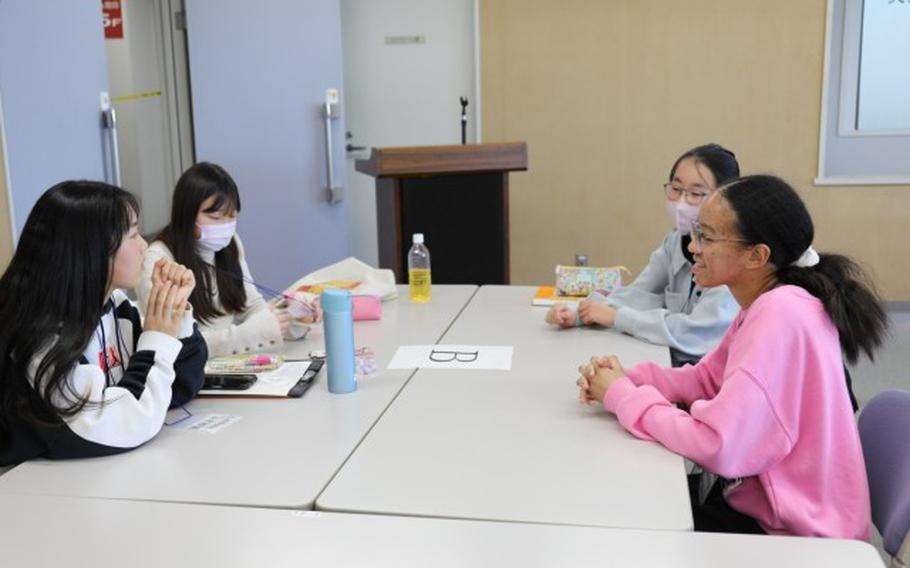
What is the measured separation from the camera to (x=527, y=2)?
4.92 metres

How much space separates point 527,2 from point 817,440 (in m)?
3.92

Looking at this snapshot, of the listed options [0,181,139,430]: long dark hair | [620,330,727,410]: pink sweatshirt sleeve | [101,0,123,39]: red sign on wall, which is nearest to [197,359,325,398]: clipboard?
[0,181,139,430]: long dark hair

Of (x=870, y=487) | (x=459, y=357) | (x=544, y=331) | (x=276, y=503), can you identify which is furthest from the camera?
(x=544, y=331)

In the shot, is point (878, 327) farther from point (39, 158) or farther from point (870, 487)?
point (39, 158)

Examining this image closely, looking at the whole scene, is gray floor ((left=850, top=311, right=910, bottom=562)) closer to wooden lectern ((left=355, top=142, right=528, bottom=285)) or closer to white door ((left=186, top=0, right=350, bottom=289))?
wooden lectern ((left=355, top=142, right=528, bottom=285))

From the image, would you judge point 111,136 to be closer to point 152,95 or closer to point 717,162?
point 152,95

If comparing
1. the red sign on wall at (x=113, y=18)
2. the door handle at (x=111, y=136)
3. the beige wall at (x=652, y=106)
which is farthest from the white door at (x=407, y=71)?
the door handle at (x=111, y=136)

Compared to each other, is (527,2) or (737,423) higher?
(527,2)

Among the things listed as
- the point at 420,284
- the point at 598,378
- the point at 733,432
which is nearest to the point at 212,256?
the point at 420,284

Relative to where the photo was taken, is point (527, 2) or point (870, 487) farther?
point (527, 2)

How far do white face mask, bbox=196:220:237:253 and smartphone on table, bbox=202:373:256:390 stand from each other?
61cm

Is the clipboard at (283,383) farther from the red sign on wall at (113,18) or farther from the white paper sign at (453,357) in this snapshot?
the red sign on wall at (113,18)

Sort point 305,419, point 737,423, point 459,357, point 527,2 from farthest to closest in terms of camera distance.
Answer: point 527,2
point 459,357
point 305,419
point 737,423

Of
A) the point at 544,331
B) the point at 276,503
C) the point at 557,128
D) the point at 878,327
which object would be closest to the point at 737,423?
the point at 878,327
